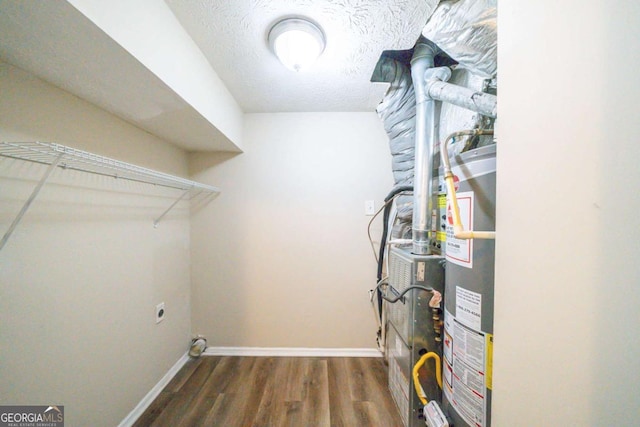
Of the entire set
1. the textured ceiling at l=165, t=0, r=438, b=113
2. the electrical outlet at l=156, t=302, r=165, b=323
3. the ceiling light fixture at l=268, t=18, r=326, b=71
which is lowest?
the electrical outlet at l=156, t=302, r=165, b=323

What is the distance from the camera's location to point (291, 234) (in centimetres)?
164

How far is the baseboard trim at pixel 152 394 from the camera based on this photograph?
1087 mm

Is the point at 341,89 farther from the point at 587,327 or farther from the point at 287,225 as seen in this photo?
the point at 587,327

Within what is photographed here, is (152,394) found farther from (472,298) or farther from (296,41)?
(296,41)

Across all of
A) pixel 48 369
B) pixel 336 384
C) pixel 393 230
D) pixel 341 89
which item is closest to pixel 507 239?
pixel 393 230

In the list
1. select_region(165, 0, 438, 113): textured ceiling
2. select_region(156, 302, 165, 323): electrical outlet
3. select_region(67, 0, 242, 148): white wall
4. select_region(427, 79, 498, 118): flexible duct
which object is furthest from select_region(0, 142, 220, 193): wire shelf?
select_region(427, 79, 498, 118): flexible duct

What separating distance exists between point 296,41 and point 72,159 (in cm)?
114

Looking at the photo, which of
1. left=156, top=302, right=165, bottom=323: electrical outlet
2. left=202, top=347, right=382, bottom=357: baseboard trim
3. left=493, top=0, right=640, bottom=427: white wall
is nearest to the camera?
left=493, top=0, right=640, bottom=427: white wall

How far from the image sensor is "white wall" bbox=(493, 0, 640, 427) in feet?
0.91

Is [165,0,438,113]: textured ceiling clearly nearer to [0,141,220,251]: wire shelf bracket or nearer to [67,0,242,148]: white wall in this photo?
[67,0,242,148]: white wall

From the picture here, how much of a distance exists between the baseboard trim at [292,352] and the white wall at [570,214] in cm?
132

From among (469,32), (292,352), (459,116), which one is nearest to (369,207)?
(459,116)

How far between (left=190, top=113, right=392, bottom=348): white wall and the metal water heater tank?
863mm

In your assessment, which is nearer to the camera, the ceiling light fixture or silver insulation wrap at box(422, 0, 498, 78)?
silver insulation wrap at box(422, 0, 498, 78)
